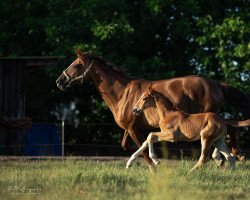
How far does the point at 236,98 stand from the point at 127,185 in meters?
5.92

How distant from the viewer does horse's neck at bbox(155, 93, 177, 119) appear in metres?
13.4

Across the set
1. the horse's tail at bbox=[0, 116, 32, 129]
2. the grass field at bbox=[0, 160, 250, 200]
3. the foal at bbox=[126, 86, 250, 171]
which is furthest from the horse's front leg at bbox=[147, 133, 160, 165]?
the horse's tail at bbox=[0, 116, 32, 129]

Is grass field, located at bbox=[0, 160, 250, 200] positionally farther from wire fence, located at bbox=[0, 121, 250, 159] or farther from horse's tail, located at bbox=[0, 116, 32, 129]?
wire fence, located at bbox=[0, 121, 250, 159]

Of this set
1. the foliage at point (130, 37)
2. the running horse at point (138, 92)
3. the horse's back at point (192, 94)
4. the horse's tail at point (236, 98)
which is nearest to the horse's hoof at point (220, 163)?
the running horse at point (138, 92)

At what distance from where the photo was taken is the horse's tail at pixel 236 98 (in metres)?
15.3

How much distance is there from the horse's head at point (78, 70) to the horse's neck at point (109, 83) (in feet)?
0.57

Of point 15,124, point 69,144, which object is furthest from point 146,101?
point 69,144

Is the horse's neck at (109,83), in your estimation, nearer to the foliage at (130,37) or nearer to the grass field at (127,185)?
the grass field at (127,185)

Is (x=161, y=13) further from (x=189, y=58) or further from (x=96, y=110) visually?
(x=96, y=110)

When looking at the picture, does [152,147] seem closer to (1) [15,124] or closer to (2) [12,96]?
(1) [15,124]

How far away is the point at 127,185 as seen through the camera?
10.2 meters

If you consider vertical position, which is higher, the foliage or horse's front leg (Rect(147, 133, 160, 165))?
the foliage

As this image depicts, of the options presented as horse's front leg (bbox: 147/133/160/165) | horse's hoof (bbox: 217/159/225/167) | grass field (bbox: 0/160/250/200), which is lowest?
horse's hoof (bbox: 217/159/225/167)

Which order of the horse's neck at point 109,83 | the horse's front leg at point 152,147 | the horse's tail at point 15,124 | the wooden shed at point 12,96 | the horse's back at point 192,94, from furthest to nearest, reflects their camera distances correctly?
the wooden shed at point 12,96 → the horse's neck at point 109,83 → the horse's back at point 192,94 → the horse's tail at point 15,124 → the horse's front leg at point 152,147
